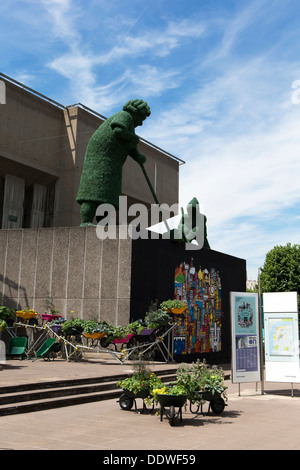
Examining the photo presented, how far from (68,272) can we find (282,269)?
2265 cm

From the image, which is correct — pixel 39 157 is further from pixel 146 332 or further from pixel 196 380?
pixel 196 380

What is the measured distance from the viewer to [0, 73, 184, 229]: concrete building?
2830 centimetres

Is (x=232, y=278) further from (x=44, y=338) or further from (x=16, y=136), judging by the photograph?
(x=16, y=136)

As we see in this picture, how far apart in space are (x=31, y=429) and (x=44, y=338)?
9491 mm

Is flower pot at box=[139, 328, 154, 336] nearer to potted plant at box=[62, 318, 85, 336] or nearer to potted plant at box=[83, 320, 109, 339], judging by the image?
potted plant at box=[83, 320, 109, 339]

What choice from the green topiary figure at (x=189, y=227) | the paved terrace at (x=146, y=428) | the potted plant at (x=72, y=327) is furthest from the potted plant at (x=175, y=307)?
the paved terrace at (x=146, y=428)

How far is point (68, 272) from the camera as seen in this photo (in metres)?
17.1

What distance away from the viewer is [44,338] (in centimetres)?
1622

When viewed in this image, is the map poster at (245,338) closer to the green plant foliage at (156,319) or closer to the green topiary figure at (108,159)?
the green plant foliage at (156,319)

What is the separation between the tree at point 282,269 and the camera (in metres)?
35.5

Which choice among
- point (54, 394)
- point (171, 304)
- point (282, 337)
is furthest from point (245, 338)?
point (54, 394)

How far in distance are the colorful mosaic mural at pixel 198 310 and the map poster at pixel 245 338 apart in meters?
5.44

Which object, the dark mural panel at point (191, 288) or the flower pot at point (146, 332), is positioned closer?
the flower pot at point (146, 332)

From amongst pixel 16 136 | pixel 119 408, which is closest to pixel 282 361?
pixel 119 408
